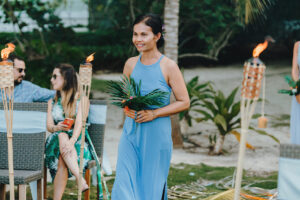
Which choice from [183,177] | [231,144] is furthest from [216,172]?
[231,144]

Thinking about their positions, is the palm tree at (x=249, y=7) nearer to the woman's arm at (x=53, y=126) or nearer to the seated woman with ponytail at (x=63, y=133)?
the seated woman with ponytail at (x=63, y=133)

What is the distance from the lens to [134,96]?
347 centimetres

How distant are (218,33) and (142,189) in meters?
14.4

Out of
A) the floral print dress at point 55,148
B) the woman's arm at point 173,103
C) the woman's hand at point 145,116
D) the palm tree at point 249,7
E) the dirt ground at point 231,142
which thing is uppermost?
the palm tree at point 249,7

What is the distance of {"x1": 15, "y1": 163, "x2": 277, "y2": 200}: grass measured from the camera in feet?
17.6

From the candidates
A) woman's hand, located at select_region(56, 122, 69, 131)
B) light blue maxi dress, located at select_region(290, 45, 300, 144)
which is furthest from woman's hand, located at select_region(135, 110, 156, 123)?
light blue maxi dress, located at select_region(290, 45, 300, 144)

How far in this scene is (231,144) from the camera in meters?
8.91

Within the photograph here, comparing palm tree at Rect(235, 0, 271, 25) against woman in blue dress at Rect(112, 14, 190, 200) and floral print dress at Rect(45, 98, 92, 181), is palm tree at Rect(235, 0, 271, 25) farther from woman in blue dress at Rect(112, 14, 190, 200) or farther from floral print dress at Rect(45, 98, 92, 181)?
woman in blue dress at Rect(112, 14, 190, 200)

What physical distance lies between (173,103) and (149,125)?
0.23 metres

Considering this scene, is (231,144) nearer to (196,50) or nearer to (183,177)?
(183,177)

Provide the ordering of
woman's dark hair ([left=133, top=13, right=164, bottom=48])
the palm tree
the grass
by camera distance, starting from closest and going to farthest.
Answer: woman's dark hair ([left=133, top=13, right=164, bottom=48]) < the grass < the palm tree

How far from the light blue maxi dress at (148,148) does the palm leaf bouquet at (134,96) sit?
0.05 m

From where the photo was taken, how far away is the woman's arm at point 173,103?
11.4 feet

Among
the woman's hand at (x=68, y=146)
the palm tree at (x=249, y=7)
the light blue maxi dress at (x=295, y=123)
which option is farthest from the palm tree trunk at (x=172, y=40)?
the woman's hand at (x=68, y=146)
